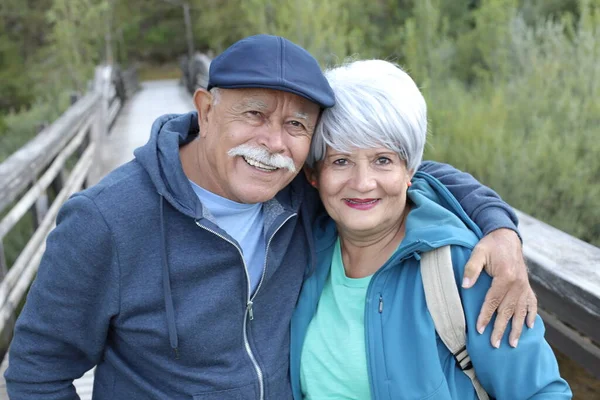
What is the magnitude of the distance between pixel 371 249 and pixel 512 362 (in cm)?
59

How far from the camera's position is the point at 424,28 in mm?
8391

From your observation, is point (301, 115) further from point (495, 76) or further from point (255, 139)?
point (495, 76)

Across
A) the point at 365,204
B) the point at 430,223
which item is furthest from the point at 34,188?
the point at 430,223

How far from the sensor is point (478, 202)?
81.9 inches

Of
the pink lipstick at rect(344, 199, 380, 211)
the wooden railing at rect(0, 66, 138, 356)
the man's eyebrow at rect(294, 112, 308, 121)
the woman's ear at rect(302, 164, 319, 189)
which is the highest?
the man's eyebrow at rect(294, 112, 308, 121)

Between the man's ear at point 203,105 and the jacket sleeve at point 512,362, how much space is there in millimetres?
917

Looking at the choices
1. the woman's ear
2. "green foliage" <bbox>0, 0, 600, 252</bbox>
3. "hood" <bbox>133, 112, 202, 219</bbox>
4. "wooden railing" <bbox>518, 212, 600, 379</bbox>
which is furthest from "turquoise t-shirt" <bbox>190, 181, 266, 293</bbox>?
"wooden railing" <bbox>518, 212, 600, 379</bbox>

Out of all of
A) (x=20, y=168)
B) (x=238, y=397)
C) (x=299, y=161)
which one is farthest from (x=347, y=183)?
(x=20, y=168)

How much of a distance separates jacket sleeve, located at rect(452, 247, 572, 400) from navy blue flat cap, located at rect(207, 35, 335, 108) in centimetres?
71

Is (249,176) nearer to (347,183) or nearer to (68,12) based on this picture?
(347,183)

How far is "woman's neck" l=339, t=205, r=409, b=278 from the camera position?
2090 mm

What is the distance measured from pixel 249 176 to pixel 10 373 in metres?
0.89

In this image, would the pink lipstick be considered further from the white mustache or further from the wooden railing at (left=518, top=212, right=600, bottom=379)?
the wooden railing at (left=518, top=212, right=600, bottom=379)

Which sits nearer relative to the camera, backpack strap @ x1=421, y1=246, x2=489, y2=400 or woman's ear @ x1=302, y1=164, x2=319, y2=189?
backpack strap @ x1=421, y1=246, x2=489, y2=400
